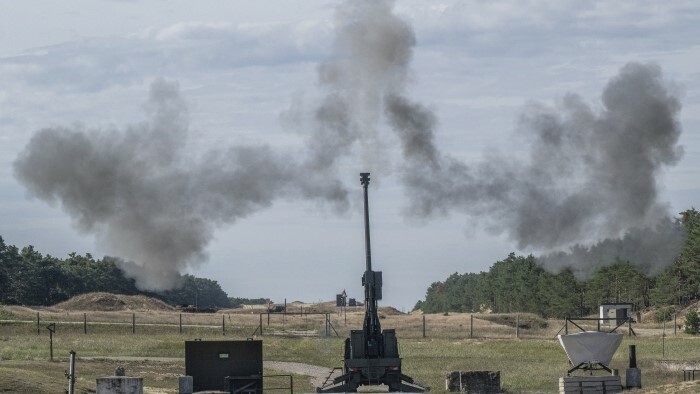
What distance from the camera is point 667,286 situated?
394ft

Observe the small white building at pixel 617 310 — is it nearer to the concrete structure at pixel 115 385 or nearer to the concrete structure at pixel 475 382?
the concrete structure at pixel 475 382

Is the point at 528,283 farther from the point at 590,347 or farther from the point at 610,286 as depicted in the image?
the point at 590,347

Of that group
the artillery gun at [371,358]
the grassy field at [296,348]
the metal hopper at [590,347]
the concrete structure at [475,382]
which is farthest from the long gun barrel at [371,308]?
the metal hopper at [590,347]

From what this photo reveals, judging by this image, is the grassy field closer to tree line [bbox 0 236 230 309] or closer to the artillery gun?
the artillery gun

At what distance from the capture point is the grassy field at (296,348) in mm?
52344

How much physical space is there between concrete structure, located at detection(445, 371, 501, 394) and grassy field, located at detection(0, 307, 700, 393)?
0.90 metres

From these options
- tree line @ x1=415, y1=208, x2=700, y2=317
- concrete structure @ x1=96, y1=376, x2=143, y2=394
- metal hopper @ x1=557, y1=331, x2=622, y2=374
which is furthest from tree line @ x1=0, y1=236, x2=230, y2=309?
concrete structure @ x1=96, y1=376, x2=143, y2=394

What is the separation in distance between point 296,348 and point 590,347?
3058 cm

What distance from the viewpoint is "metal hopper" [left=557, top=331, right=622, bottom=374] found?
163 ft

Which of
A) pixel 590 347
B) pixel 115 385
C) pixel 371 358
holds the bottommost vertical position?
pixel 115 385

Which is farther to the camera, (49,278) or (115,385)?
(49,278)

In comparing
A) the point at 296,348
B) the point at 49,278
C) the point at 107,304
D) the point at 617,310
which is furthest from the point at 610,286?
the point at 49,278

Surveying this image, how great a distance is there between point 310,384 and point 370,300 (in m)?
9.74

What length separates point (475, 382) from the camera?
4825 centimetres
